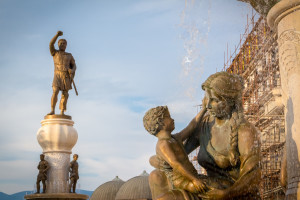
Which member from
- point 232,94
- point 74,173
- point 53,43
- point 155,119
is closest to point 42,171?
point 74,173

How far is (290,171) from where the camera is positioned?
4.46 meters

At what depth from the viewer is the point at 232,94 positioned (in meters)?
3.93

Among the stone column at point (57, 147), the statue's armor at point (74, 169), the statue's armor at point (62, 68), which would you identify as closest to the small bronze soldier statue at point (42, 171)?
the stone column at point (57, 147)

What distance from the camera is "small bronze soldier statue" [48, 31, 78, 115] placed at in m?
16.3

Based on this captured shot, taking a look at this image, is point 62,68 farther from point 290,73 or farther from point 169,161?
point 169,161

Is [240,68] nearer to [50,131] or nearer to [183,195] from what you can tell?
[50,131]

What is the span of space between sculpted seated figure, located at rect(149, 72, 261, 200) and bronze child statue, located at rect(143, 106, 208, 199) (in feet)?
0.04

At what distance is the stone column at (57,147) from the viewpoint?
49.3 feet

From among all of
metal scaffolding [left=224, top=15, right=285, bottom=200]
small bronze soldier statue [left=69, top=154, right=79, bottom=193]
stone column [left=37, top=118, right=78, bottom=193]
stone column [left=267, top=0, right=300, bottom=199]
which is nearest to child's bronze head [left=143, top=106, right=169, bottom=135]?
stone column [left=267, top=0, right=300, bottom=199]

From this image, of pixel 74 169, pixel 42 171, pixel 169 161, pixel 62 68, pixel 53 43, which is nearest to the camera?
pixel 169 161

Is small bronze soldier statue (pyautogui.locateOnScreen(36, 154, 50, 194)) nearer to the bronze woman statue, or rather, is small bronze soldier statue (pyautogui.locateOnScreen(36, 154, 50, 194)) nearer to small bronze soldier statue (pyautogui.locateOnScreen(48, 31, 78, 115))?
small bronze soldier statue (pyautogui.locateOnScreen(48, 31, 78, 115))

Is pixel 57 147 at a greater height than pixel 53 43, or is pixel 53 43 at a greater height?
pixel 53 43

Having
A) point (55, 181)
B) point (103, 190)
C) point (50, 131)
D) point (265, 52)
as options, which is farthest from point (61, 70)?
point (103, 190)

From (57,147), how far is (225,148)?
11.7 metres
